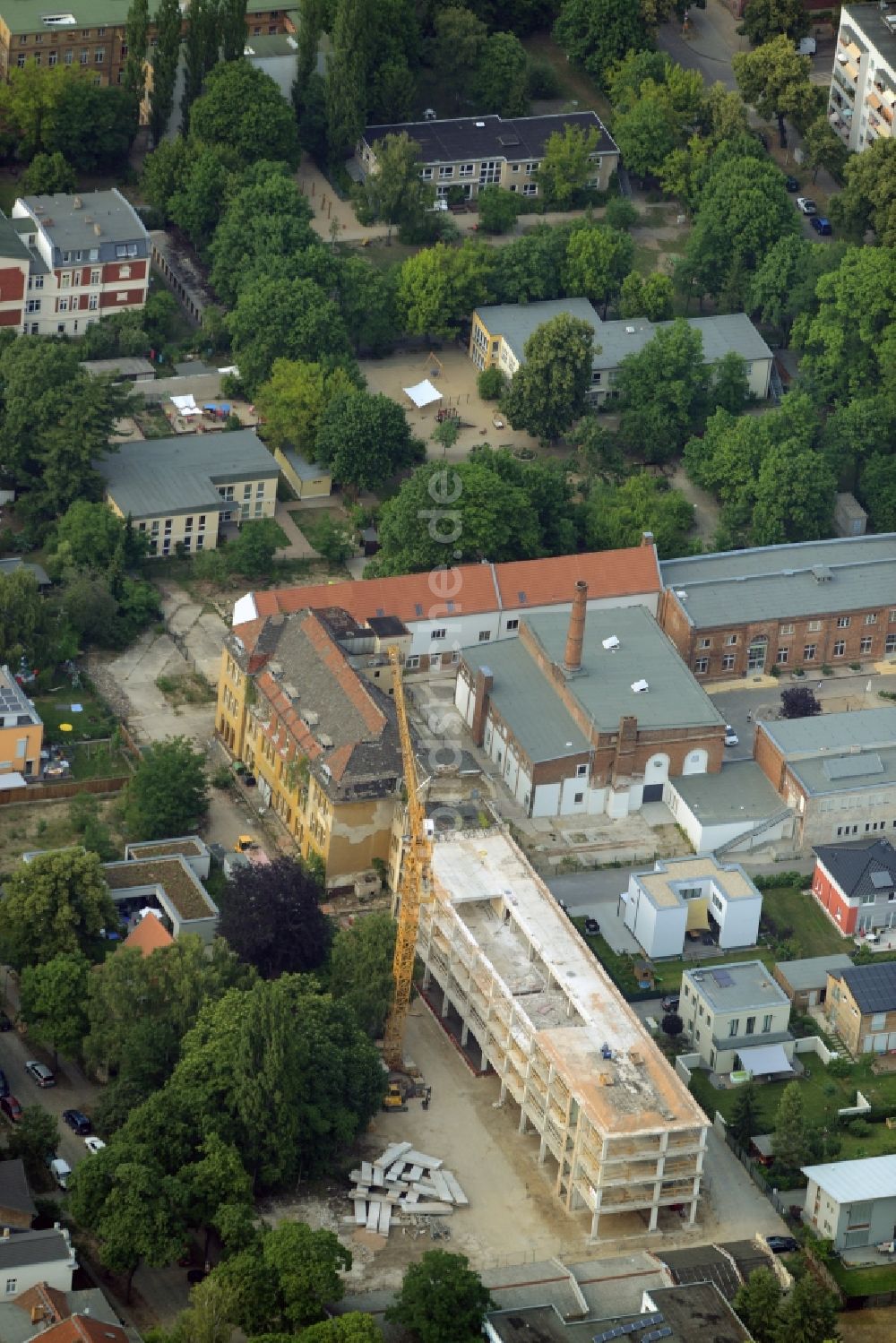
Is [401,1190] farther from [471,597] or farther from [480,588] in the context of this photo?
[480,588]

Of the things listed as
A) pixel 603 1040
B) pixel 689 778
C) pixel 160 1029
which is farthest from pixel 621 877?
pixel 160 1029

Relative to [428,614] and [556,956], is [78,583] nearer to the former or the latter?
[428,614]

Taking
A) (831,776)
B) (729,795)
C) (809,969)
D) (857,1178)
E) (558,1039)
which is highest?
(558,1039)

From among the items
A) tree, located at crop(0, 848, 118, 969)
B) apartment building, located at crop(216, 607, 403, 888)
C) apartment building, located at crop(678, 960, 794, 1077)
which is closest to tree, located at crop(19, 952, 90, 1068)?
tree, located at crop(0, 848, 118, 969)

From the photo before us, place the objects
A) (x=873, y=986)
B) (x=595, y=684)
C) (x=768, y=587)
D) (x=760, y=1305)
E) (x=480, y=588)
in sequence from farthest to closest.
A: (x=768, y=587), (x=480, y=588), (x=595, y=684), (x=873, y=986), (x=760, y=1305)

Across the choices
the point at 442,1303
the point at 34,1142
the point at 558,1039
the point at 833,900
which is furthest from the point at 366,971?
the point at 833,900

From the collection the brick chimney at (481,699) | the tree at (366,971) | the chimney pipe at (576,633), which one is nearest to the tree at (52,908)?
the tree at (366,971)
